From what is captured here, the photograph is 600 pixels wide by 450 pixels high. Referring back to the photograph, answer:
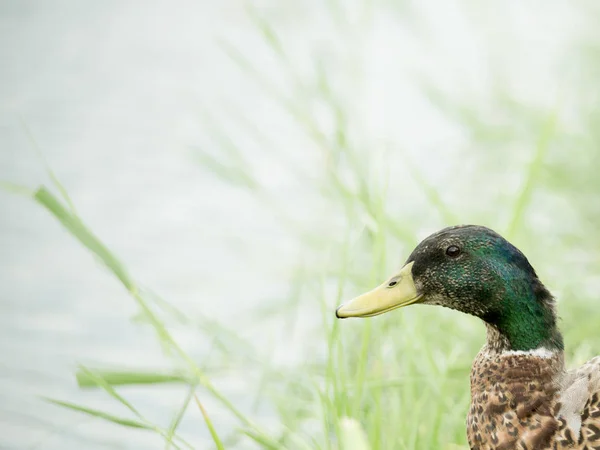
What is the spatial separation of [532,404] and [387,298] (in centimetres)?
41

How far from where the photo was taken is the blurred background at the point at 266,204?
300cm

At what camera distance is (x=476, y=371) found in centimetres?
245

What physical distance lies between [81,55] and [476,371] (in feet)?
16.4

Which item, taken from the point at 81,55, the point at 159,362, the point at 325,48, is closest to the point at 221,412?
the point at 159,362

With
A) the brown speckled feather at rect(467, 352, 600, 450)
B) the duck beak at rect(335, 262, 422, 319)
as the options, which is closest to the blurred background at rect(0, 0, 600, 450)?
the duck beak at rect(335, 262, 422, 319)

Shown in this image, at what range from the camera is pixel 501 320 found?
238 centimetres

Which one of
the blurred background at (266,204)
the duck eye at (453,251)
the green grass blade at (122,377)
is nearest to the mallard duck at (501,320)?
the duck eye at (453,251)

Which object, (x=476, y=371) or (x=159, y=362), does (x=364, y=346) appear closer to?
(x=476, y=371)

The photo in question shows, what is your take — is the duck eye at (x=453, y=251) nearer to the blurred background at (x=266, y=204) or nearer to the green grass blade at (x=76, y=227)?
the blurred background at (x=266, y=204)

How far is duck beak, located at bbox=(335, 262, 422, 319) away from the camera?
2.37 metres

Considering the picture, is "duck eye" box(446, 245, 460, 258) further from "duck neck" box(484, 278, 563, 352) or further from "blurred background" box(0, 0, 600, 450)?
"blurred background" box(0, 0, 600, 450)

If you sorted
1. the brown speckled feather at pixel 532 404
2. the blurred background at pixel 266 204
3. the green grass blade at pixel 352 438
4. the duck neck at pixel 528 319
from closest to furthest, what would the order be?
the green grass blade at pixel 352 438, the brown speckled feather at pixel 532 404, the duck neck at pixel 528 319, the blurred background at pixel 266 204

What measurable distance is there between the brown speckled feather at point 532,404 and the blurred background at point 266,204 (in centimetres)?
29

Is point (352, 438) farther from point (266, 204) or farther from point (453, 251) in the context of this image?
point (266, 204)
